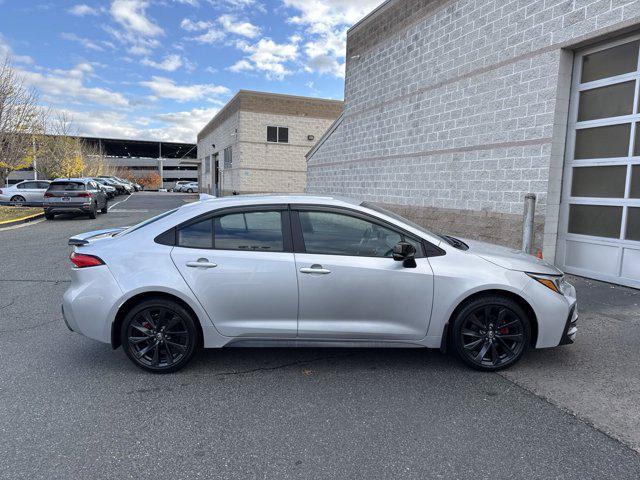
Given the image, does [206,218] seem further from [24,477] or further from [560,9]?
[560,9]

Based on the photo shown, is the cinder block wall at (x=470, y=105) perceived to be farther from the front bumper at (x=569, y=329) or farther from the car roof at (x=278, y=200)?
the car roof at (x=278, y=200)

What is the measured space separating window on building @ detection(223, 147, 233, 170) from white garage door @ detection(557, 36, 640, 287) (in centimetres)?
2679

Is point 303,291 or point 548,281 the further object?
point 548,281

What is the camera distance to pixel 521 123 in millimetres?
8531

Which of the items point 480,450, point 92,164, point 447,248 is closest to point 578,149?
point 447,248

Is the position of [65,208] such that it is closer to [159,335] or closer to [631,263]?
[159,335]

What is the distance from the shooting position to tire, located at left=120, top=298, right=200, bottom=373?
12.8ft

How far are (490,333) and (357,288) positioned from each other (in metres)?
1.27

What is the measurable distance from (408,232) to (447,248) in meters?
0.38

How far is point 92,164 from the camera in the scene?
56.7 m

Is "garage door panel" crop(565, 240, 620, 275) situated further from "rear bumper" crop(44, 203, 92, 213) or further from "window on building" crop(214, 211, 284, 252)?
"rear bumper" crop(44, 203, 92, 213)

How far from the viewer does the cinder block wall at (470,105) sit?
7.93m

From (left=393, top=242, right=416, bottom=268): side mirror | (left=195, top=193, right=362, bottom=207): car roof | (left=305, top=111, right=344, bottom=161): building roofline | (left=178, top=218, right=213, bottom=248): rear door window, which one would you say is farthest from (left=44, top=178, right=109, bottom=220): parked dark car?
(left=393, top=242, right=416, bottom=268): side mirror

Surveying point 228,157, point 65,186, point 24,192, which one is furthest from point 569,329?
point 228,157
